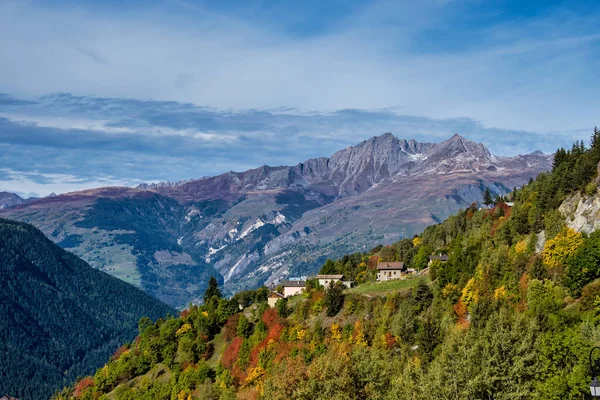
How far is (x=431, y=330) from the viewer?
99.6 meters

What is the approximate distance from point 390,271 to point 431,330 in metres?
74.9

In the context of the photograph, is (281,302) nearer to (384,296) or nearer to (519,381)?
(384,296)

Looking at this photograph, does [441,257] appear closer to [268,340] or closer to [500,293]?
[268,340]

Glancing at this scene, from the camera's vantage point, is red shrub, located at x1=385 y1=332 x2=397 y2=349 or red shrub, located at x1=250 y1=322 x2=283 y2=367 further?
red shrub, located at x1=250 y1=322 x2=283 y2=367

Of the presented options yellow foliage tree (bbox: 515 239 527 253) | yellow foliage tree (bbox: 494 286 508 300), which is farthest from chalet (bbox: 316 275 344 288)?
yellow foliage tree (bbox: 494 286 508 300)

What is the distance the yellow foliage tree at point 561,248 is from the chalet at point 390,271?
69.9m

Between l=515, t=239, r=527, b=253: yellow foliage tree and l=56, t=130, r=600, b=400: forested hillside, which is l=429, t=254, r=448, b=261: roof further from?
l=515, t=239, r=527, b=253: yellow foliage tree

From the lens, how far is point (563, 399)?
2450 inches

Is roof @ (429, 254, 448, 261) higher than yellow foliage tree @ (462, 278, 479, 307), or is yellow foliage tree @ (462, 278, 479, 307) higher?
roof @ (429, 254, 448, 261)

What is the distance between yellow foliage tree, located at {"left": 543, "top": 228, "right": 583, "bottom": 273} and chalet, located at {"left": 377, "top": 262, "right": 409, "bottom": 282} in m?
69.9

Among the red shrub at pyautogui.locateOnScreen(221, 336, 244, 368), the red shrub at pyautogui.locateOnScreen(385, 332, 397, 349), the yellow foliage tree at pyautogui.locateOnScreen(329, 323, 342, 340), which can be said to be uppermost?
the red shrub at pyautogui.locateOnScreen(385, 332, 397, 349)

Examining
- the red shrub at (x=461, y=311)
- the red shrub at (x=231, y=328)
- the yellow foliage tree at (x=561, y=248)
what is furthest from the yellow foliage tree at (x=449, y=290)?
the red shrub at (x=231, y=328)

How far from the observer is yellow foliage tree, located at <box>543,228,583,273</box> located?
10181 cm

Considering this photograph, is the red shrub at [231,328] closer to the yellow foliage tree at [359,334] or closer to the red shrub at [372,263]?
the yellow foliage tree at [359,334]
